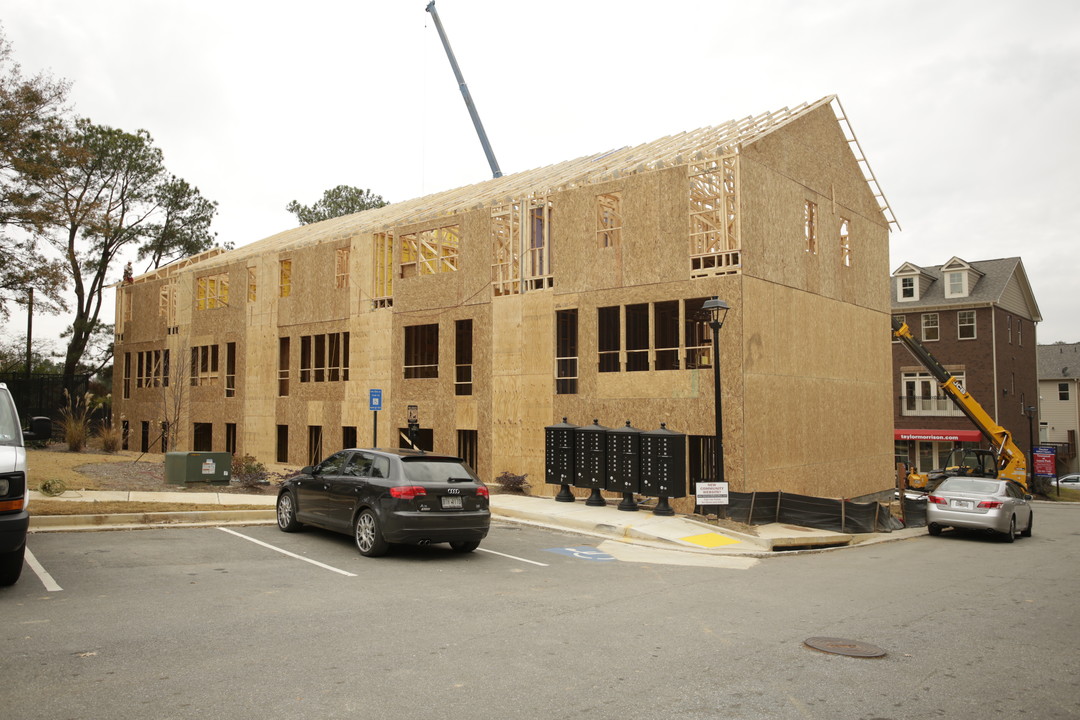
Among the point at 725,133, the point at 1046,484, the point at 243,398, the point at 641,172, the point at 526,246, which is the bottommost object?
the point at 1046,484

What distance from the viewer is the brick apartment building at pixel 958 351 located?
4259cm

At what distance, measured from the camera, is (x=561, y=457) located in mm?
18500

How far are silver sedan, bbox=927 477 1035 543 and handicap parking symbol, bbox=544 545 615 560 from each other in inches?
351

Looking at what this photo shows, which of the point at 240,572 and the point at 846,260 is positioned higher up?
the point at 846,260

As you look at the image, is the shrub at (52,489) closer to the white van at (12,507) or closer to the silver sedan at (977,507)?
the white van at (12,507)

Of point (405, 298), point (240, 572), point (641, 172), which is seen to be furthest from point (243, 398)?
point (240, 572)

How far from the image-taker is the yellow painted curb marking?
13.9 meters

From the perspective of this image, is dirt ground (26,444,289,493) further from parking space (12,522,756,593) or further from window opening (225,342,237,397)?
window opening (225,342,237,397)

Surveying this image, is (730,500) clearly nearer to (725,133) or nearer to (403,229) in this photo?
(725,133)

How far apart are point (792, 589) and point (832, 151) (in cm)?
1896

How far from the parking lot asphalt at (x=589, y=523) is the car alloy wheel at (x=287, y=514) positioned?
116 centimetres

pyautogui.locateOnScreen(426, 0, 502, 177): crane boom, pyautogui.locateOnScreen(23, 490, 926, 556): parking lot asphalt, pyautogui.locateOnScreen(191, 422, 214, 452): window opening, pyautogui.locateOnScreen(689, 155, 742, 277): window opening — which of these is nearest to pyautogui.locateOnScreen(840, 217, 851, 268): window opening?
pyautogui.locateOnScreen(689, 155, 742, 277): window opening

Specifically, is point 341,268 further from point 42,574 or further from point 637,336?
point 42,574

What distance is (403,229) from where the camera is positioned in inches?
1017
